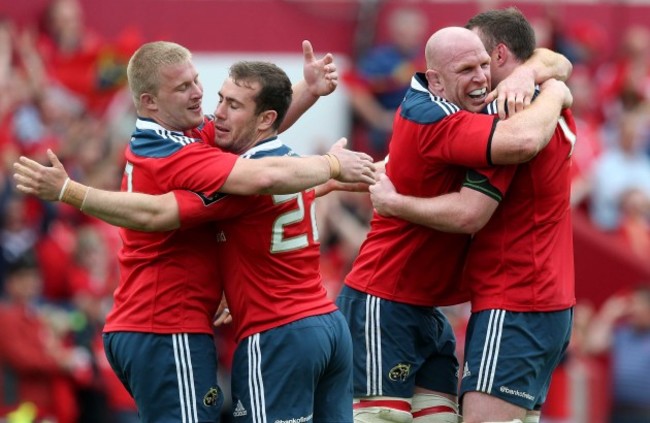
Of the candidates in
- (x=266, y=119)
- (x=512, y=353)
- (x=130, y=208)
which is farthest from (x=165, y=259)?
(x=512, y=353)

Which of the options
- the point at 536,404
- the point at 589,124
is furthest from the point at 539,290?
the point at 589,124

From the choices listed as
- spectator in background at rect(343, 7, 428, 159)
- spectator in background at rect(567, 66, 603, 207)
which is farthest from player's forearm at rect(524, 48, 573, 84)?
spectator in background at rect(343, 7, 428, 159)

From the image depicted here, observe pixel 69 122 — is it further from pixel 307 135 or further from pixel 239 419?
pixel 239 419

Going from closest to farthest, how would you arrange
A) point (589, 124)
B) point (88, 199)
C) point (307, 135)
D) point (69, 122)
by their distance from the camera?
point (88, 199), point (69, 122), point (307, 135), point (589, 124)

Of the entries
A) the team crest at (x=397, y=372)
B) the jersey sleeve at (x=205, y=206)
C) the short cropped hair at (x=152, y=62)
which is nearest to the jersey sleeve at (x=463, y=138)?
the jersey sleeve at (x=205, y=206)

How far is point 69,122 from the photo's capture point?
1403cm

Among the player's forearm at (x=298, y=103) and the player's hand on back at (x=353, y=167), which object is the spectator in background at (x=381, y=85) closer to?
the player's forearm at (x=298, y=103)

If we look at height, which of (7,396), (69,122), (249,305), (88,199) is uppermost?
(69,122)

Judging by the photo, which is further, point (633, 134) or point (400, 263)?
point (633, 134)

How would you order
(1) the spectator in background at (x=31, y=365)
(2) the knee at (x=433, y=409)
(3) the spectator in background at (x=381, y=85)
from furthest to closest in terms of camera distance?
(3) the spectator in background at (x=381, y=85), (1) the spectator in background at (x=31, y=365), (2) the knee at (x=433, y=409)

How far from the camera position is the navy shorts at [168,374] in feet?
24.2

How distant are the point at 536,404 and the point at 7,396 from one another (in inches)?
215

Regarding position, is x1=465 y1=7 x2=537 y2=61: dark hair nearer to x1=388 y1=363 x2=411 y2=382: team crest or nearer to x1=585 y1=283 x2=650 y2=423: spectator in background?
x1=388 y1=363 x2=411 y2=382: team crest

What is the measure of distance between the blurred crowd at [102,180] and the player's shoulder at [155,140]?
4711 mm
